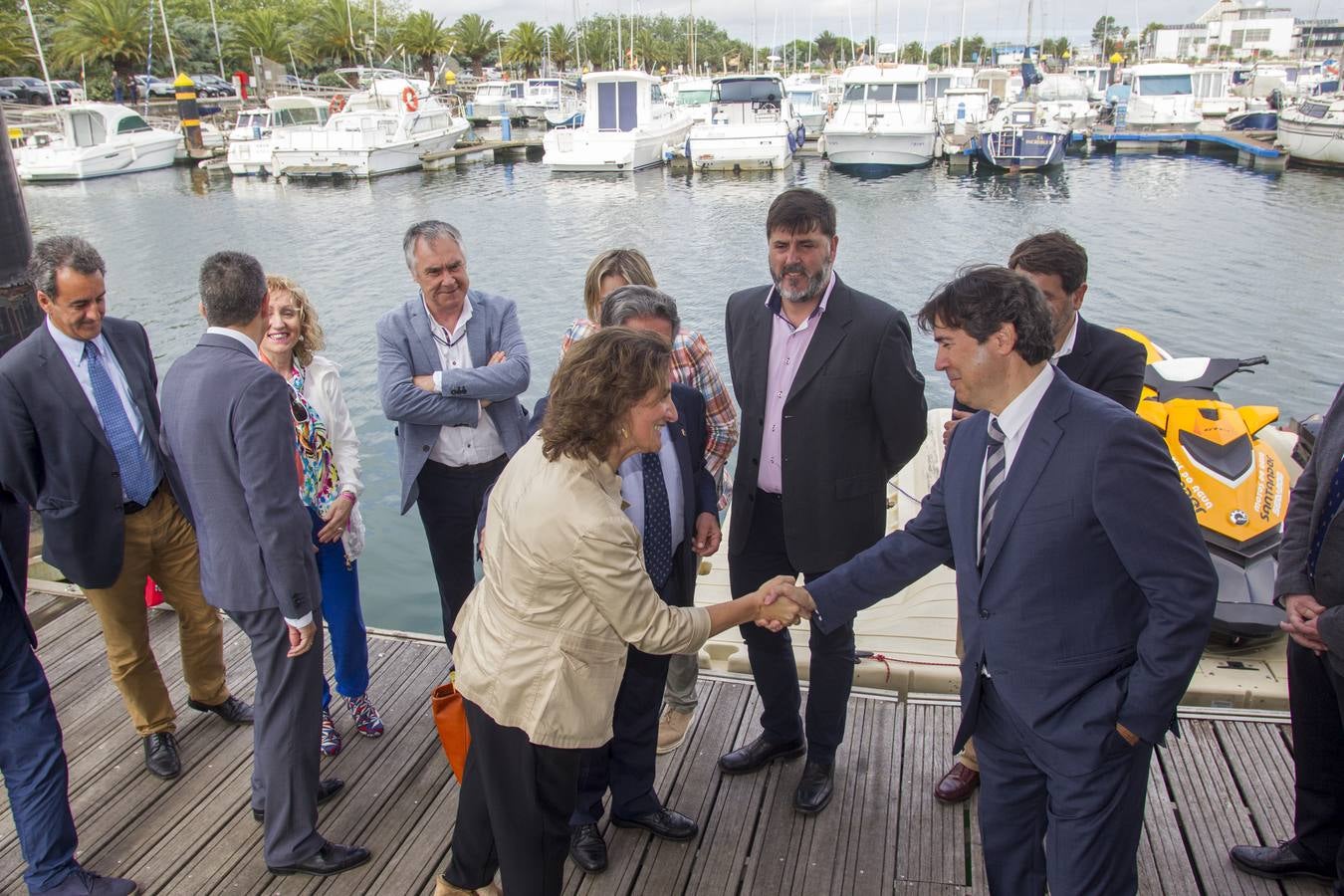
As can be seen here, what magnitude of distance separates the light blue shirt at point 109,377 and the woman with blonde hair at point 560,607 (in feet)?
4.99

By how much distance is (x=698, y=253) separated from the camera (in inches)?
682

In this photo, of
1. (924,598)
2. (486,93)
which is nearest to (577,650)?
(924,598)

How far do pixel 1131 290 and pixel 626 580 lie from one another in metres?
14.3

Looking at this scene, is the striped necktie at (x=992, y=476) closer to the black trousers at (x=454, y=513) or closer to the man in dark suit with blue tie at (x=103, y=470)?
the black trousers at (x=454, y=513)

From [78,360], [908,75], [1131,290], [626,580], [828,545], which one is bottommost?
[1131,290]

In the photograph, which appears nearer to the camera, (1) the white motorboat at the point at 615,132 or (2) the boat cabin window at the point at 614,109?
(1) the white motorboat at the point at 615,132

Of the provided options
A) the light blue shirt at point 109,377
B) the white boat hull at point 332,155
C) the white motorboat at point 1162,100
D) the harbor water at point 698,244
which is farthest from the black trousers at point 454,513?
the white motorboat at point 1162,100

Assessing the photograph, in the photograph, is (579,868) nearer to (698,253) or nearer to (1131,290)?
(1131,290)

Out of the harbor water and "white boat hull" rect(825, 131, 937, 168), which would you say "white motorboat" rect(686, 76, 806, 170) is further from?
"white boat hull" rect(825, 131, 937, 168)

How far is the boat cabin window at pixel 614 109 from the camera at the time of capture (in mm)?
29125

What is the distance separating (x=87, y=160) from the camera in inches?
1134

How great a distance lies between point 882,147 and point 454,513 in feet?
86.7

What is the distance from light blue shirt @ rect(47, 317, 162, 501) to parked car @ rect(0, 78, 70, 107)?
4458cm

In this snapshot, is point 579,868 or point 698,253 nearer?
point 579,868
